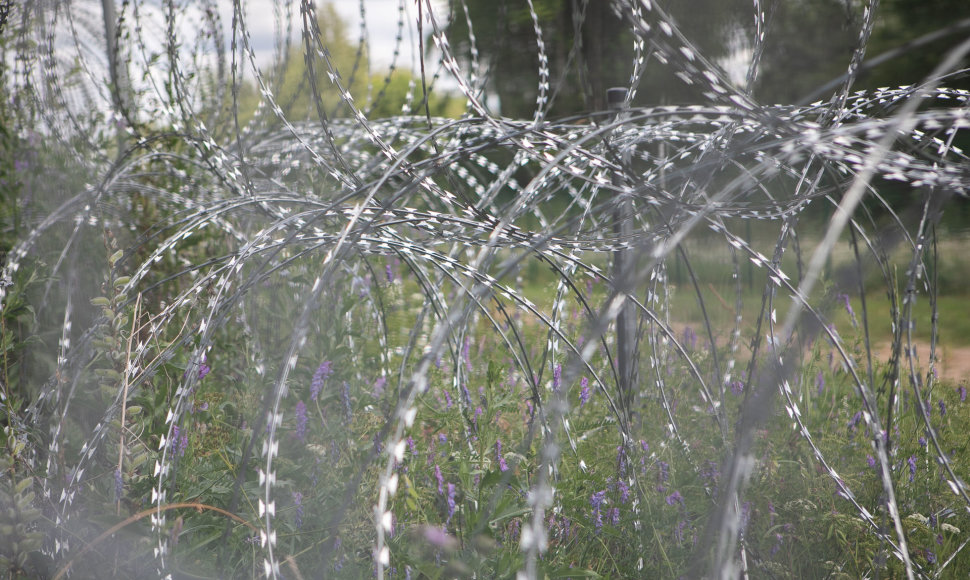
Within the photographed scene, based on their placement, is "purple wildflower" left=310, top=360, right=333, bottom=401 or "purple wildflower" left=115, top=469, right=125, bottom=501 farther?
"purple wildflower" left=310, top=360, right=333, bottom=401

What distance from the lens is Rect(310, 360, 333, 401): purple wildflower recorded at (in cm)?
247

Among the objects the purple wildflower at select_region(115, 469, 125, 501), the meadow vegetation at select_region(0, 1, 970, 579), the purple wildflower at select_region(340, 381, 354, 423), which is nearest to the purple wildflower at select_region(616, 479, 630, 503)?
the meadow vegetation at select_region(0, 1, 970, 579)

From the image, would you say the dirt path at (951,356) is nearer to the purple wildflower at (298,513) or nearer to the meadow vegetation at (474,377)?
the meadow vegetation at (474,377)

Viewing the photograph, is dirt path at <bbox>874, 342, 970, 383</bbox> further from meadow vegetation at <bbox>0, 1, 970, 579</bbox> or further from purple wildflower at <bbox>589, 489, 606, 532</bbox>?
purple wildflower at <bbox>589, 489, 606, 532</bbox>

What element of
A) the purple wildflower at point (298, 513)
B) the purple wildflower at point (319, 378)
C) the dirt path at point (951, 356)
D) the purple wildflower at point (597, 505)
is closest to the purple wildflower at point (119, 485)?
the purple wildflower at point (298, 513)

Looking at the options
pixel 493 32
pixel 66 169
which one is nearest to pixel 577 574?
pixel 66 169

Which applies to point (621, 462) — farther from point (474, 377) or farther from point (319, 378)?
point (474, 377)

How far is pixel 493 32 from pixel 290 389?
14860 millimetres

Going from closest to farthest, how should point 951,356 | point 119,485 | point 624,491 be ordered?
point 119,485 → point 624,491 → point 951,356

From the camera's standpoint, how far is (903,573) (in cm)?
231

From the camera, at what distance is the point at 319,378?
251 cm

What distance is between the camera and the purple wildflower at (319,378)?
247 cm

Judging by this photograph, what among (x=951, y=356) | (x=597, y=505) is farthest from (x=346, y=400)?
(x=951, y=356)

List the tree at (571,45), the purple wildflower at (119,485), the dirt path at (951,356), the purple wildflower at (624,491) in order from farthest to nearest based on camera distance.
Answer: the tree at (571,45), the dirt path at (951,356), the purple wildflower at (624,491), the purple wildflower at (119,485)
